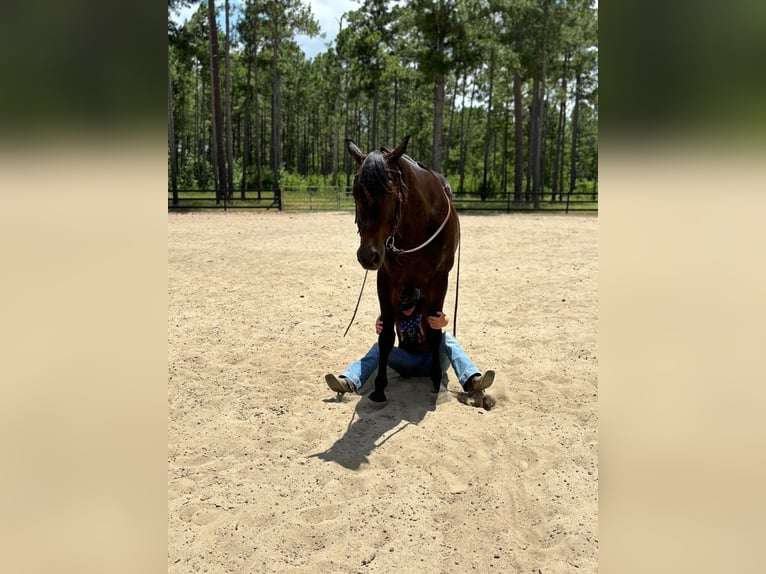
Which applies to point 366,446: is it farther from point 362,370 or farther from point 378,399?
point 362,370

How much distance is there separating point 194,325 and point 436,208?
3.61 m

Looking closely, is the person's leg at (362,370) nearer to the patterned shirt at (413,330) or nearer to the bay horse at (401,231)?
the bay horse at (401,231)

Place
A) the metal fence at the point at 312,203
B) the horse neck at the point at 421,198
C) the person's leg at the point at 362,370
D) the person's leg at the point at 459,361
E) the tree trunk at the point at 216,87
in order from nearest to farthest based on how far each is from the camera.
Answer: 1. the horse neck at the point at 421,198
2. the person's leg at the point at 459,361
3. the person's leg at the point at 362,370
4. the metal fence at the point at 312,203
5. the tree trunk at the point at 216,87

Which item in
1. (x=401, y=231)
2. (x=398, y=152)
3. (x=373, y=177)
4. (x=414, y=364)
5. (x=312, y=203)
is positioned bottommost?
(x=414, y=364)

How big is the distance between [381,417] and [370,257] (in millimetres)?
1501

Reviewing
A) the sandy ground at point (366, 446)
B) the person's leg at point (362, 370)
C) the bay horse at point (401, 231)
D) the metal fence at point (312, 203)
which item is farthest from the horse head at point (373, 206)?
the metal fence at point (312, 203)

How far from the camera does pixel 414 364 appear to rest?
14.9 ft

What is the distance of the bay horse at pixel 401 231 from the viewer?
9.87ft

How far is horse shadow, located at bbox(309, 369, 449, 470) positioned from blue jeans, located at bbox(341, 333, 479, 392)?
121 mm

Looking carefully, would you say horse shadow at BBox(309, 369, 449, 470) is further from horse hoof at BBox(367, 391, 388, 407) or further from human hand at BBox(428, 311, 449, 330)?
human hand at BBox(428, 311, 449, 330)

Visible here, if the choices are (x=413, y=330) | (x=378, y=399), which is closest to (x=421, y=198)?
(x=413, y=330)

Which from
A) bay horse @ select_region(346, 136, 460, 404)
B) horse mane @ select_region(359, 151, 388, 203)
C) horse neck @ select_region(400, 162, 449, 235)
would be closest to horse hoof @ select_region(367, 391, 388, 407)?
bay horse @ select_region(346, 136, 460, 404)
